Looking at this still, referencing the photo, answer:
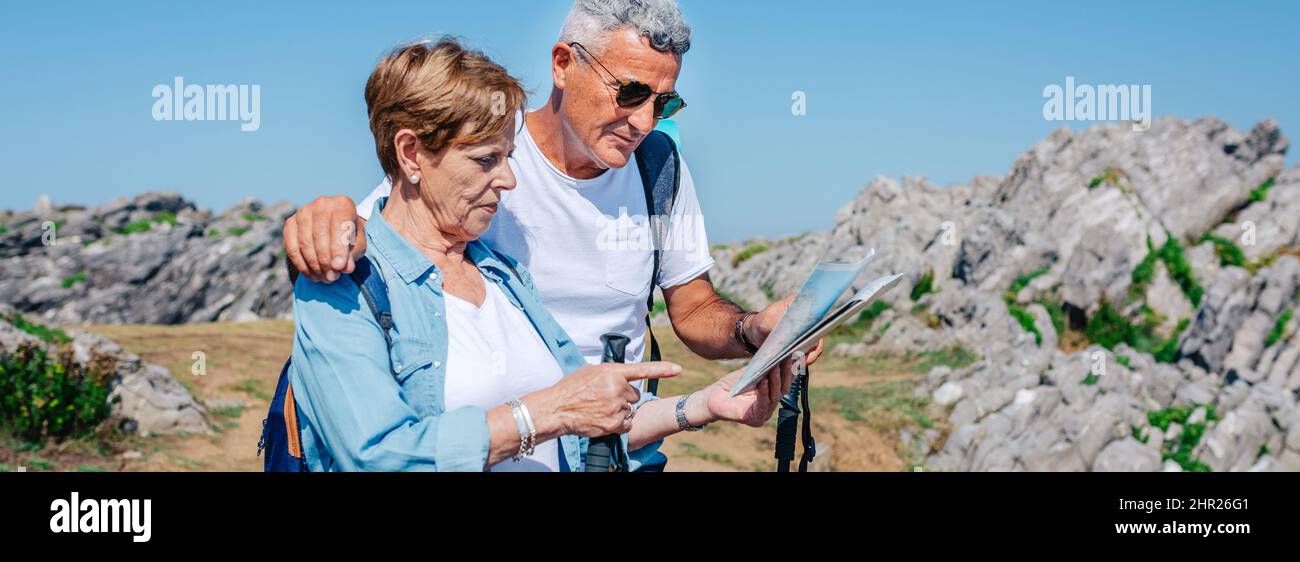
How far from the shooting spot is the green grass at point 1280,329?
19.2m

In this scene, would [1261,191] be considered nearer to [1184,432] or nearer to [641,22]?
[1184,432]

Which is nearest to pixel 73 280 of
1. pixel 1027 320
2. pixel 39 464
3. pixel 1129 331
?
pixel 39 464

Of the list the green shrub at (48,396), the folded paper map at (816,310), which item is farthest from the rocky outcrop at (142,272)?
the folded paper map at (816,310)

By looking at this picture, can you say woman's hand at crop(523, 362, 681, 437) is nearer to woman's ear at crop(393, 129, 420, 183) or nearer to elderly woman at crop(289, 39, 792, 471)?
elderly woman at crop(289, 39, 792, 471)

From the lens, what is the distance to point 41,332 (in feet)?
46.2

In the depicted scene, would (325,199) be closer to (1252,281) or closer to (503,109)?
(503,109)

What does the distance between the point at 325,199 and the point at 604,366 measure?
0.87 meters

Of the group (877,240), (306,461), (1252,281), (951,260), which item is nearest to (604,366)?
(306,461)

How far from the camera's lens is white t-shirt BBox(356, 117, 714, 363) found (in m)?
3.60

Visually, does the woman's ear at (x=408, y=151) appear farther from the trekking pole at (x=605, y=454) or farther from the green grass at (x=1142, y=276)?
the green grass at (x=1142, y=276)

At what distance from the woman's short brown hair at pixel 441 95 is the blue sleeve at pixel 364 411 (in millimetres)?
529

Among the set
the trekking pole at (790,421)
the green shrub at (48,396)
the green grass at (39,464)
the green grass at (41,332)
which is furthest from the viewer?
the green grass at (41,332)

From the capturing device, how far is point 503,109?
275 centimetres

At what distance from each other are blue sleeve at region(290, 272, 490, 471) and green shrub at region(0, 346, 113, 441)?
10636 millimetres
